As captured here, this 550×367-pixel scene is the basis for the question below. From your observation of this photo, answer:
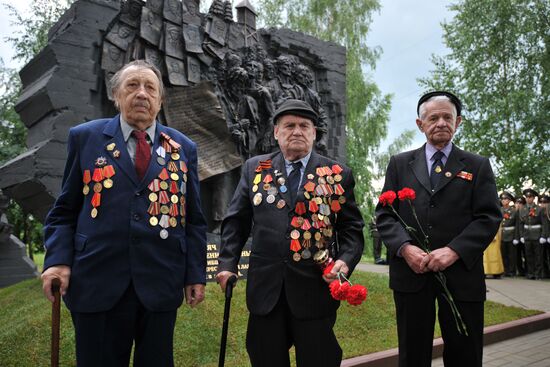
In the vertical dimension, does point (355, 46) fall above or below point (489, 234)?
above

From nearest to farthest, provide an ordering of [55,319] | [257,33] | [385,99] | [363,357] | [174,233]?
[55,319], [174,233], [363,357], [257,33], [385,99]

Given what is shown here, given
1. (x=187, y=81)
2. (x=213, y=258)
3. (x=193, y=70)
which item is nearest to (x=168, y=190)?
(x=213, y=258)

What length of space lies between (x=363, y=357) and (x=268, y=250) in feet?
7.92

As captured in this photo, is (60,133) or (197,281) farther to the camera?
(60,133)

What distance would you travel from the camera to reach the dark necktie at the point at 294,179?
7.82 ft

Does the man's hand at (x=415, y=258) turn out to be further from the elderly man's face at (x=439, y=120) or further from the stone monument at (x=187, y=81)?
the stone monument at (x=187, y=81)

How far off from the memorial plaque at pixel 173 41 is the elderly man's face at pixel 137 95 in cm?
499

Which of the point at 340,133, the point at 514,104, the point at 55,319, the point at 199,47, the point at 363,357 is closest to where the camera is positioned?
the point at 55,319

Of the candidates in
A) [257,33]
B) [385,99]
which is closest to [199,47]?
[257,33]

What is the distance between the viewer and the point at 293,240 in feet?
7.43

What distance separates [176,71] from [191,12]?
3.75ft

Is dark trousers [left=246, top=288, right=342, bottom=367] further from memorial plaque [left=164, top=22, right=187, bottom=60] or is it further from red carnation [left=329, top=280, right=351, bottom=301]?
memorial plaque [left=164, top=22, right=187, bottom=60]

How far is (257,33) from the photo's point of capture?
8.53m

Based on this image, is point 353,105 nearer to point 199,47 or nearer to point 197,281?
point 199,47
